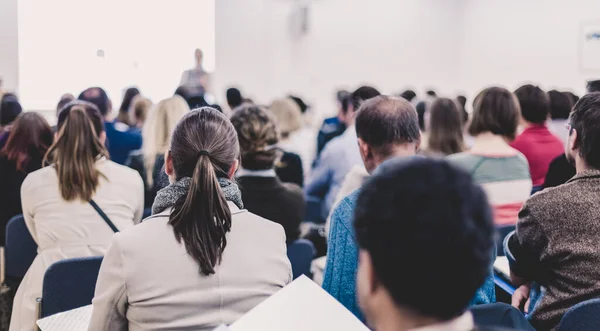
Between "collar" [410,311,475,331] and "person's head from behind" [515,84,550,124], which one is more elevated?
"person's head from behind" [515,84,550,124]

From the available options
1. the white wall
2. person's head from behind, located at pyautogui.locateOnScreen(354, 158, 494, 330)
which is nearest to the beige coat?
person's head from behind, located at pyautogui.locateOnScreen(354, 158, 494, 330)

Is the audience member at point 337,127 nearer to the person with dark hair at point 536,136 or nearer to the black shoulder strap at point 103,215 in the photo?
the person with dark hair at point 536,136

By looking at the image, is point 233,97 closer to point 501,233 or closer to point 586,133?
point 501,233

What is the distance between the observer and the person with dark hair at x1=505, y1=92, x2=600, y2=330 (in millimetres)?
1887

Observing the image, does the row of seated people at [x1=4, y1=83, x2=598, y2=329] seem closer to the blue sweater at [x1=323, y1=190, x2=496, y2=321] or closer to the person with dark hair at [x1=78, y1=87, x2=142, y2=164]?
the blue sweater at [x1=323, y1=190, x2=496, y2=321]

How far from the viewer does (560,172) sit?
3025mm

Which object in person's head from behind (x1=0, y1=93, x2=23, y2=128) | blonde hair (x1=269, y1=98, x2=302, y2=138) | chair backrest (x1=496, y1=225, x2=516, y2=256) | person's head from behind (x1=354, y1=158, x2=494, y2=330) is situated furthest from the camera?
blonde hair (x1=269, y1=98, x2=302, y2=138)

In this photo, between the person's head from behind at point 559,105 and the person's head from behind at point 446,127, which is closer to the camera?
the person's head from behind at point 446,127

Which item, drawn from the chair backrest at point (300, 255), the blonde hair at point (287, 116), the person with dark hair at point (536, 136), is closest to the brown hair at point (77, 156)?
the chair backrest at point (300, 255)

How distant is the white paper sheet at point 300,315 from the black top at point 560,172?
6.95ft

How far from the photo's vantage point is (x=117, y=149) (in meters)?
5.16

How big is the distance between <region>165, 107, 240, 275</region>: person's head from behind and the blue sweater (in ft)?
1.07

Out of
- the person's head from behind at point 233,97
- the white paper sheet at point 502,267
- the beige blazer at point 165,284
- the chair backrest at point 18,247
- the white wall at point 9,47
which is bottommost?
the chair backrest at point 18,247

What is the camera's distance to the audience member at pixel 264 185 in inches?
113
